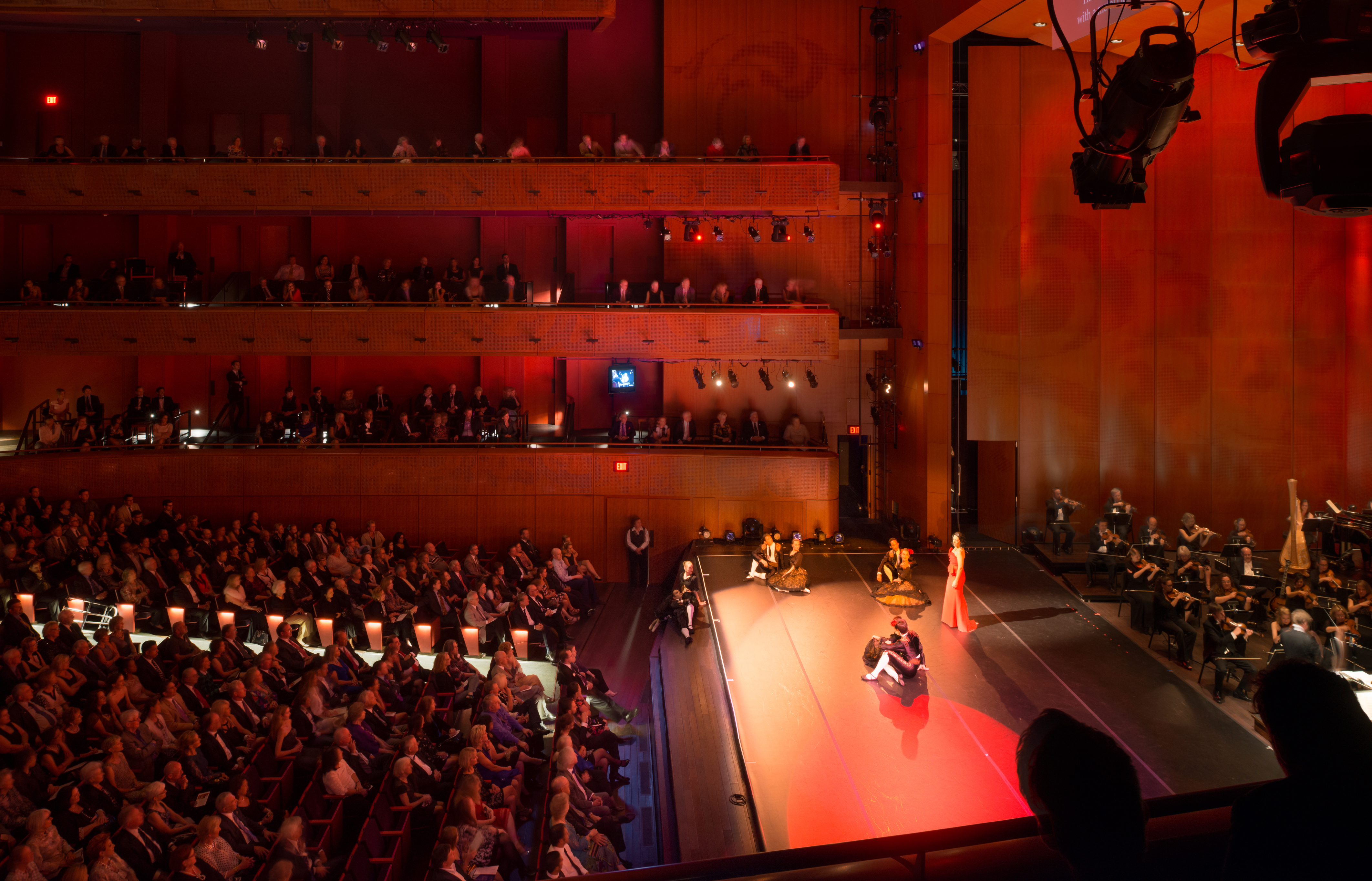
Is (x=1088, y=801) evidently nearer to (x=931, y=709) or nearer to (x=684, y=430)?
(x=931, y=709)

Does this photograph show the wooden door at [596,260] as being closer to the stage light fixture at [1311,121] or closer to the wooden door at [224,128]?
the wooden door at [224,128]

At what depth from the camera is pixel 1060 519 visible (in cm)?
1355

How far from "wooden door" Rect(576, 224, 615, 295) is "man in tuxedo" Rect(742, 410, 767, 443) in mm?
3731

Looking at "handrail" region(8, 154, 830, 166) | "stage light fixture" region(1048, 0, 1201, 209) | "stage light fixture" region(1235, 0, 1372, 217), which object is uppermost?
"handrail" region(8, 154, 830, 166)

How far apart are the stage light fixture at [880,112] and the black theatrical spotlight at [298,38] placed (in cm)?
920

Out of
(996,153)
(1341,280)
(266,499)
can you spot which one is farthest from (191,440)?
(1341,280)

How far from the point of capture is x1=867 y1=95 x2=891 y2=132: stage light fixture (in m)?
14.8

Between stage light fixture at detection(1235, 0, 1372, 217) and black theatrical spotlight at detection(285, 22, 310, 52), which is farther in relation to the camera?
black theatrical spotlight at detection(285, 22, 310, 52)

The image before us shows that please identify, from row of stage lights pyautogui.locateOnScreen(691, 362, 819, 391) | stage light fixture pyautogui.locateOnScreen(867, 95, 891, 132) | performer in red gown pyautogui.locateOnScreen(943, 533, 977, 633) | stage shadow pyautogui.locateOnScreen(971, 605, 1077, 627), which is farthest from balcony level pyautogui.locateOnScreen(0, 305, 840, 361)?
stage shadow pyautogui.locateOnScreen(971, 605, 1077, 627)

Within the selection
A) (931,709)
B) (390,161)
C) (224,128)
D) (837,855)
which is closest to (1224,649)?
(931,709)

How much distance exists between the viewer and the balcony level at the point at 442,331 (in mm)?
14359

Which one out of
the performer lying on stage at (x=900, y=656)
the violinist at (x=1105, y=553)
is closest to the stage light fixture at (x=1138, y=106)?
the performer lying on stage at (x=900, y=656)

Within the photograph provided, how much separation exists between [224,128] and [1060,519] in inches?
643

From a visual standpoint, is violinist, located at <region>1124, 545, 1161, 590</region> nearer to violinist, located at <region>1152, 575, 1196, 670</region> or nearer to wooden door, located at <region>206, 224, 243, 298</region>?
violinist, located at <region>1152, 575, 1196, 670</region>
